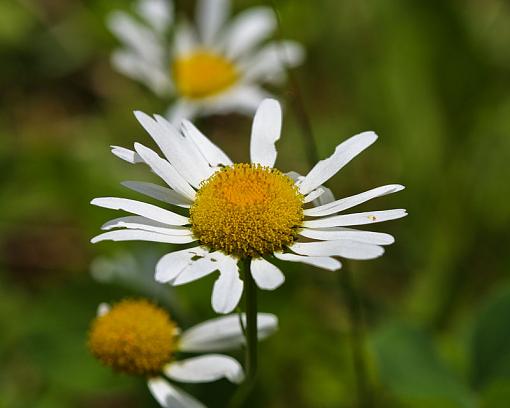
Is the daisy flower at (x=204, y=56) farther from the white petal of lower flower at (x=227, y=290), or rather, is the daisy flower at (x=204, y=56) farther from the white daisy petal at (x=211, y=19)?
the white petal of lower flower at (x=227, y=290)

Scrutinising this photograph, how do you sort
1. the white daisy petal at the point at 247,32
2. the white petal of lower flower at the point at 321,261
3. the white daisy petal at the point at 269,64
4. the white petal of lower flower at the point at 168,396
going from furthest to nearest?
the white daisy petal at the point at 247,32, the white daisy petal at the point at 269,64, the white petal of lower flower at the point at 168,396, the white petal of lower flower at the point at 321,261

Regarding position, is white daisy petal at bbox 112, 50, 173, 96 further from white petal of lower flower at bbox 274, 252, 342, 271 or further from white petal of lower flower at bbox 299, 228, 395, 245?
white petal of lower flower at bbox 274, 252, 342, 271

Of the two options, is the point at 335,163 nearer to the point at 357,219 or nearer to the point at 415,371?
the point at 357,219

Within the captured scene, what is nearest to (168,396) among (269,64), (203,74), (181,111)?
(181,111)

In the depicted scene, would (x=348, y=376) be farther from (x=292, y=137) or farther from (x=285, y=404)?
(x=292, y=137)

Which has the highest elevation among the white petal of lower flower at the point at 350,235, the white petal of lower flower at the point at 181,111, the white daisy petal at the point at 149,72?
the white daisy petal at the point at 149,72

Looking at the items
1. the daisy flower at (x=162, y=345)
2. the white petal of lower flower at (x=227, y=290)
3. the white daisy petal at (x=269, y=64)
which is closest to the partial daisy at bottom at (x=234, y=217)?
the white petal of lower flower at (x=227, y=290)

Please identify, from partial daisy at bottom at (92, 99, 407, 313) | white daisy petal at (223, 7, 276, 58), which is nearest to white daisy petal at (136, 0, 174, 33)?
white daisy petal at (223, 7, 276, 58)
